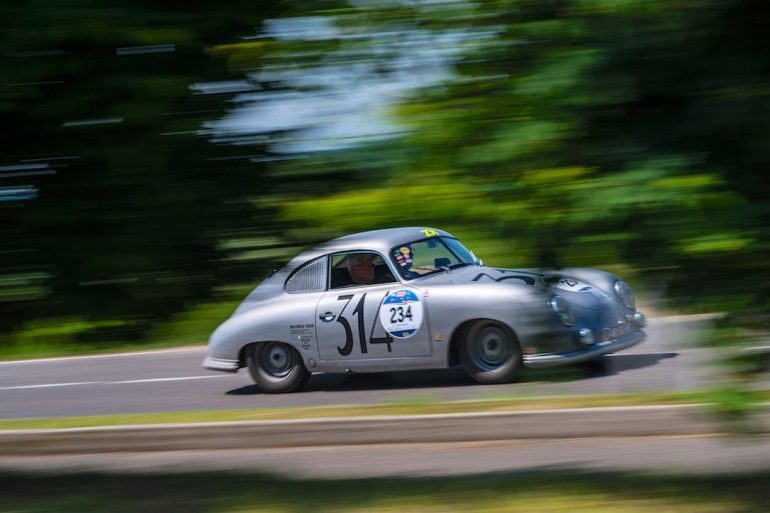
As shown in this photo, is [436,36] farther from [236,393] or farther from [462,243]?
[236,393]

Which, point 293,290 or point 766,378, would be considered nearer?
point 766,378

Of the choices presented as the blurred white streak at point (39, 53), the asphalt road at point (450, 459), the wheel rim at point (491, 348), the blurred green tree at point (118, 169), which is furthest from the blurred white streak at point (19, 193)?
the wheel rim at point (491, 348)

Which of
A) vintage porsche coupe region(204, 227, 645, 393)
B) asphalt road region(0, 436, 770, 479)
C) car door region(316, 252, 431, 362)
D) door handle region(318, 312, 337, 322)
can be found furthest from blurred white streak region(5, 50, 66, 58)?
door handle region(318, 312, 337, 322)

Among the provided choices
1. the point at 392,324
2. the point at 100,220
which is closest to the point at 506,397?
the point at 392,324

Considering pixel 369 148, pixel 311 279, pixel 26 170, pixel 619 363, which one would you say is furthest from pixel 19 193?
pixel 619 363

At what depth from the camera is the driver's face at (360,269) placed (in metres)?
9.45

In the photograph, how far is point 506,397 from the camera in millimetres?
8156

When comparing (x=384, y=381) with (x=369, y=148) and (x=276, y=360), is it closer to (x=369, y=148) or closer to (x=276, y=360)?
(x=276, y=360)

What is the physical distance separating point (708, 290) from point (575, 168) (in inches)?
30.3

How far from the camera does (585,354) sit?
6.43 meters

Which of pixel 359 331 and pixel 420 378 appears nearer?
pixel 359 331

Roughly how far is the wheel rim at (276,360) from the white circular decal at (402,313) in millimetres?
1316

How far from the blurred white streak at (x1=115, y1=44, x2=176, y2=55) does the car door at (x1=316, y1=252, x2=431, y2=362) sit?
518 cm

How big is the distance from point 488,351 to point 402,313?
35.3 inches
